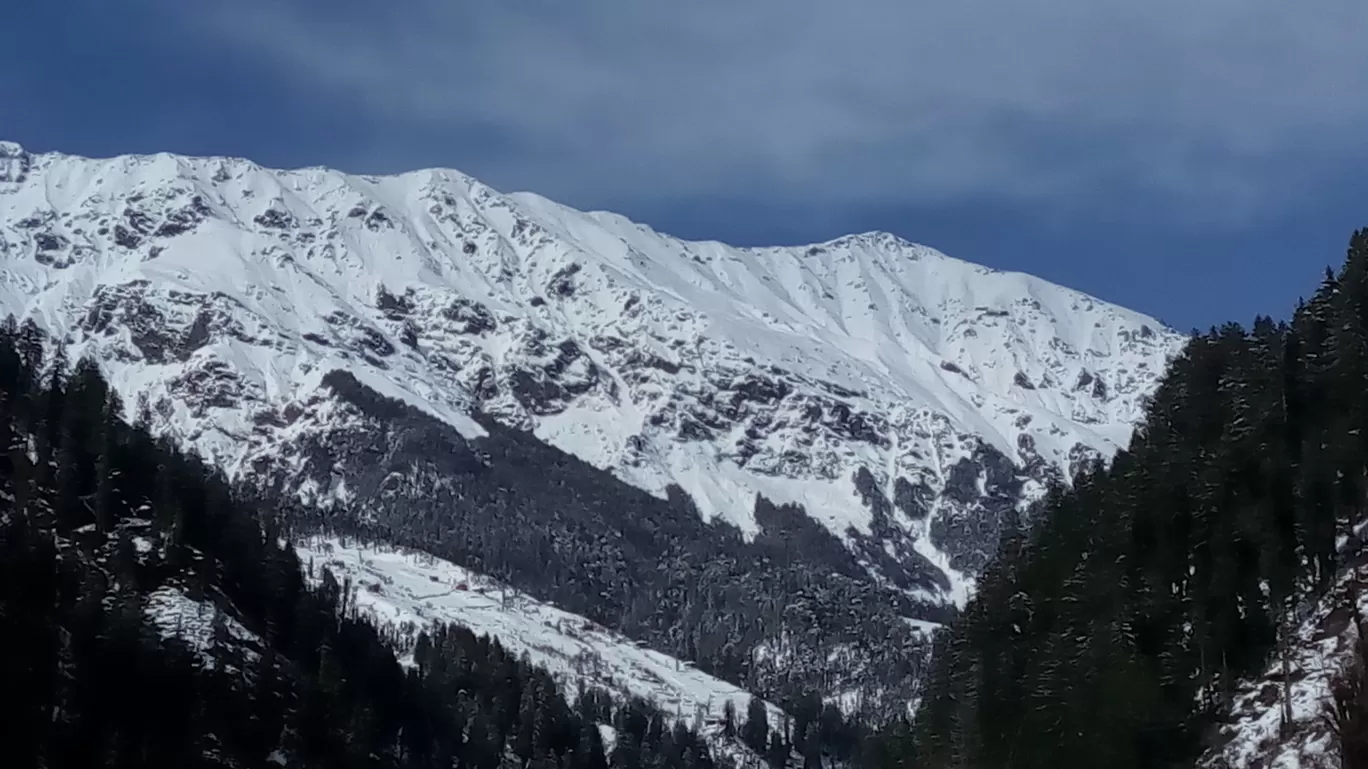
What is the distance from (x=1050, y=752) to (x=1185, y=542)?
1803cm

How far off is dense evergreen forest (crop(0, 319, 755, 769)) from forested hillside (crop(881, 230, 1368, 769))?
57456mm

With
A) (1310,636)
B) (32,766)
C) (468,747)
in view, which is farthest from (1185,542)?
(468,747)

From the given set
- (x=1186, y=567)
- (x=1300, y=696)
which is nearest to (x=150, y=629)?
(x=1186, y=567)

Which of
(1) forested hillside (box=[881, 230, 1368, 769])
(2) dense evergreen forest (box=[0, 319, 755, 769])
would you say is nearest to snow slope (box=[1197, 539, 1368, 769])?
(1) forested hillside (box=[881, 230, 1368, 769])

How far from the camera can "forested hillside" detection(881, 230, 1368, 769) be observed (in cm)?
8512

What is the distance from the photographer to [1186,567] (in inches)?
3752

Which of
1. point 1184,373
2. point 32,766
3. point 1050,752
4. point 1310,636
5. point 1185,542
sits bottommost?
point 32,766

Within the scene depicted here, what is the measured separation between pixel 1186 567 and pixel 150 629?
80.2 meters

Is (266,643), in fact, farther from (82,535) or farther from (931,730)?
(931,730)

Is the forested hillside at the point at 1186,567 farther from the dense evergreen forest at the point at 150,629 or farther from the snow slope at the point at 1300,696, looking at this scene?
the dense evergreen forest at the point at 150,629

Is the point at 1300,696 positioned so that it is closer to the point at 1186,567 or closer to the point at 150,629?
the point at 1186,567

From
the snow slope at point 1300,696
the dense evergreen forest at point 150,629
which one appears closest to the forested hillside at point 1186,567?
the snow slope at point 1300,696

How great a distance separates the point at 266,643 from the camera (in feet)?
462

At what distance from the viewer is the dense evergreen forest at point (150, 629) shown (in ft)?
360
